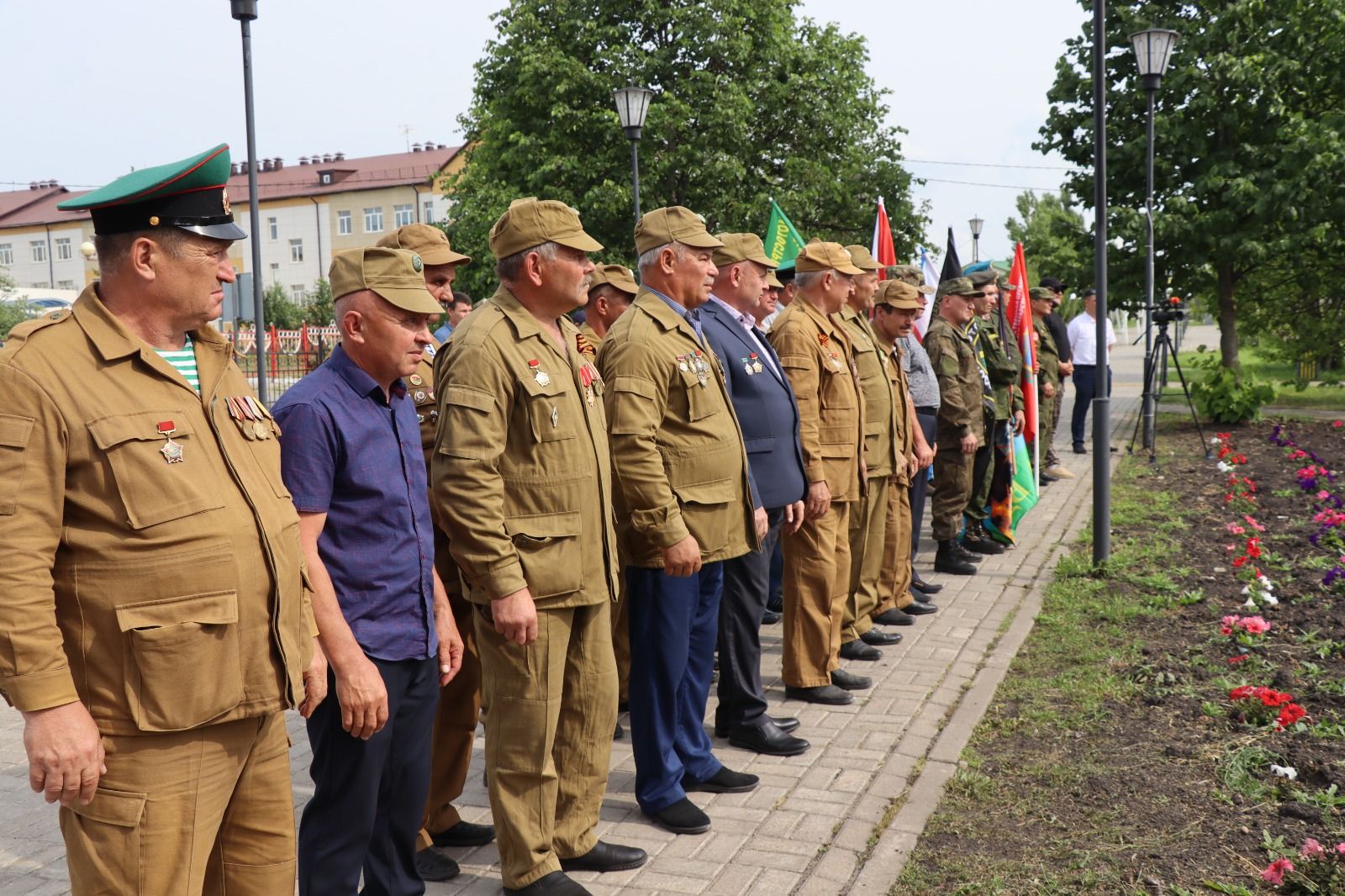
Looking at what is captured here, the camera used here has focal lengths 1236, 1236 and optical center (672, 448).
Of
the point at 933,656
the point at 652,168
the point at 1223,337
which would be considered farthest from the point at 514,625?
the point at 652,168

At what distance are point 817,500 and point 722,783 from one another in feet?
4.87

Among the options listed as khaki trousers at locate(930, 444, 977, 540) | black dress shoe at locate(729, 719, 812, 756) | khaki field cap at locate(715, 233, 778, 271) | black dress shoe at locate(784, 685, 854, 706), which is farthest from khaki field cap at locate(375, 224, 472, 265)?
khaki trousers at locate(930, 444, 977, 540)

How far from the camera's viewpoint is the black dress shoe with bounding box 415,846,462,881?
422 centimetres

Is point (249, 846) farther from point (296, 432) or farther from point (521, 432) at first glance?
point (521, 432)

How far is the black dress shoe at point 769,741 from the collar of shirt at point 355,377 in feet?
8.74

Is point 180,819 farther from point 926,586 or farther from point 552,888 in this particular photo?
point 926,586

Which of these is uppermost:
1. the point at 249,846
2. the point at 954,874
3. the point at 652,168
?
the point at 652,168

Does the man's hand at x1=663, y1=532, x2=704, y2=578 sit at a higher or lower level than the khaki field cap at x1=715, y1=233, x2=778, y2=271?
lower

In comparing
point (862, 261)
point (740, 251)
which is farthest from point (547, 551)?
point (862, 261)

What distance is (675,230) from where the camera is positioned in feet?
15.9

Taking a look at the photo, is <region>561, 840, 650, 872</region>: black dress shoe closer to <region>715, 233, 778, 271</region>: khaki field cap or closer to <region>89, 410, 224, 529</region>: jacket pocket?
<region>89, 410, 224, 529</region>: jacket pocket

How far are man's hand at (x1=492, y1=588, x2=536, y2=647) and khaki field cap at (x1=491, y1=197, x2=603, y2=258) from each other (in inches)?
44.2

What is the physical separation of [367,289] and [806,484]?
2787 millimetres

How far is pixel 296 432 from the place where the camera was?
10.7 ft
